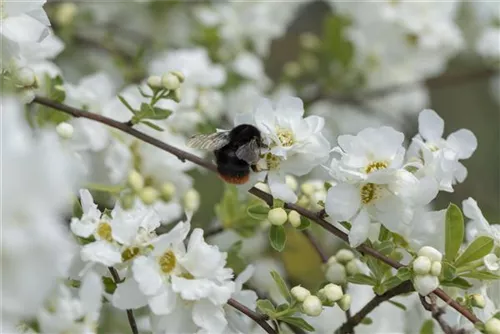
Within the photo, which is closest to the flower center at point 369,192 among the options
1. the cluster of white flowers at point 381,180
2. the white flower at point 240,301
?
the cluster of white flowers at point 381,180

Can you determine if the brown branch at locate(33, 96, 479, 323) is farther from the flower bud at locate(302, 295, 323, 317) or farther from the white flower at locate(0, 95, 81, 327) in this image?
the white flower at locate(0, 95, 81, 327)

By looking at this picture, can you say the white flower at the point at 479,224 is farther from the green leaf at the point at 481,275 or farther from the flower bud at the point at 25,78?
the flower bud at the point at 25,78

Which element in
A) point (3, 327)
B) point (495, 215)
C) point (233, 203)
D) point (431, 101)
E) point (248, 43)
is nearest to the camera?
point (3, 327)

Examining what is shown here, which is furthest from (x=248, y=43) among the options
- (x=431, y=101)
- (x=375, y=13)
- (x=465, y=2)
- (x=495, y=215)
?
(x=431, y=101)

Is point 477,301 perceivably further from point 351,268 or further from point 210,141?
point 210,141

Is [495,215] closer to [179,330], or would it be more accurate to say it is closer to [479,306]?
[479,306]

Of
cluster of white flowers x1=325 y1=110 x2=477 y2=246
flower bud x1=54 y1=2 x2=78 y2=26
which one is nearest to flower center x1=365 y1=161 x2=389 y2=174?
cluster of white flowers x1=325 y1=110 x2=477 y2=246
